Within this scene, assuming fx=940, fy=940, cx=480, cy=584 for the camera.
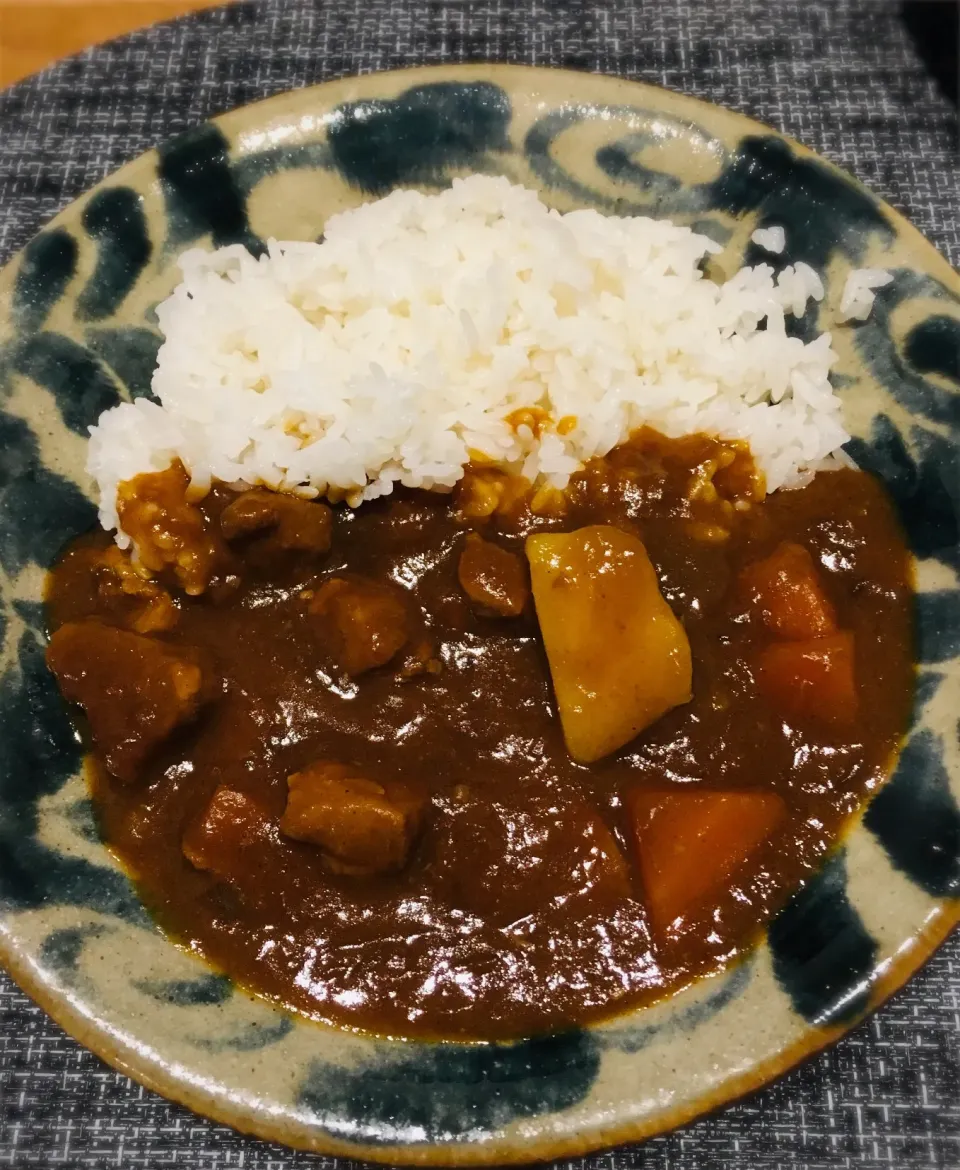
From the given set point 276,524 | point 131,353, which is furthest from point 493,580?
point 131,353

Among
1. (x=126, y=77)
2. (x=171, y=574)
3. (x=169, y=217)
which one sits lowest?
(x=171, y=574)

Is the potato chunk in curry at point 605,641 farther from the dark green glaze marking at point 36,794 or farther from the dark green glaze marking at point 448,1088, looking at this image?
the dark green glaze marking at point 36,794

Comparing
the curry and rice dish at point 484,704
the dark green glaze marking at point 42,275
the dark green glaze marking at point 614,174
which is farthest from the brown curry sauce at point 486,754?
the dark green glaze marking at point 614,174

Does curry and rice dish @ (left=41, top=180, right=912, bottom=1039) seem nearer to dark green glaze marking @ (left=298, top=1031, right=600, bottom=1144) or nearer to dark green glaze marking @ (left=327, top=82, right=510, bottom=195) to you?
dark green glaze marking @ (left=298, top=1031, right=600, bottom=1144)

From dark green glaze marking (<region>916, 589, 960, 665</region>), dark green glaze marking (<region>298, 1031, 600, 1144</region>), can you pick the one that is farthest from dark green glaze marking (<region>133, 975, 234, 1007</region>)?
dark green glaze marking (<region>916, 589, 960, 665</region>)

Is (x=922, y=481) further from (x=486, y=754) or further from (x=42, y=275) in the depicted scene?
(x=42, y=275)

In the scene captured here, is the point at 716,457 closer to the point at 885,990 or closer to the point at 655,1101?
the point at 885,990

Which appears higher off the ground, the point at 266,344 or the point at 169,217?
the point at 169,217

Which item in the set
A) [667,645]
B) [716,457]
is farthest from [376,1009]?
[716,457]
